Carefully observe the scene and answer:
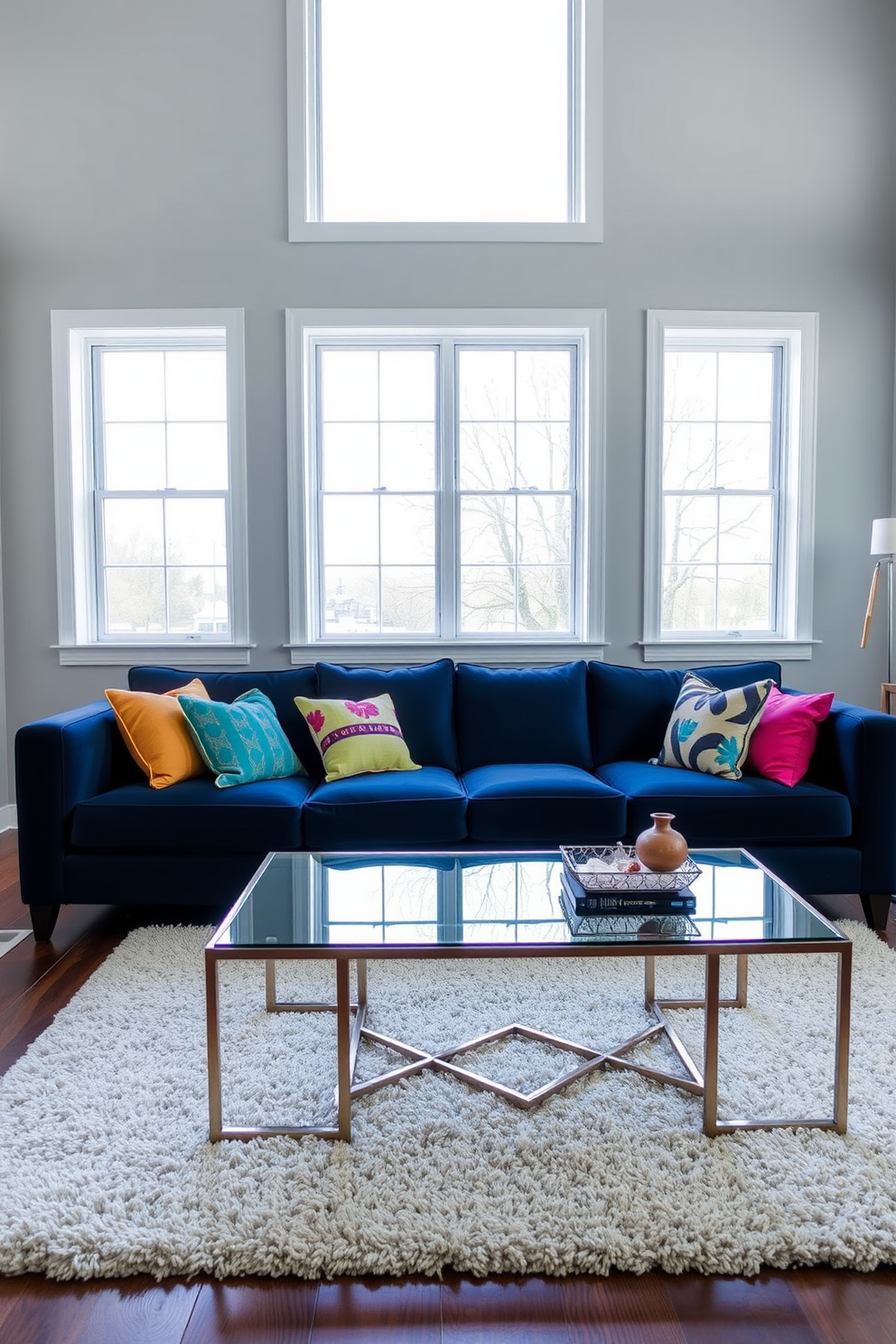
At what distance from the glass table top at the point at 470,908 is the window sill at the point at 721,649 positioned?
1.97 meters

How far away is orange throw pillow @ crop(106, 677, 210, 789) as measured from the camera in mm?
3080

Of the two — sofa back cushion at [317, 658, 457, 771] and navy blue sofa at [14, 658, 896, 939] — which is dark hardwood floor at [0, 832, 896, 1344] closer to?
navy blue sofa at [14, 658, 896, 939]

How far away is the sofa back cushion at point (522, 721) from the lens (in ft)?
11.6

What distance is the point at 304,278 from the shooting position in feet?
13.4

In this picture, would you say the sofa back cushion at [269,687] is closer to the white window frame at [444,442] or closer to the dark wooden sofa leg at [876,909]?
the white window frame at [444,442]

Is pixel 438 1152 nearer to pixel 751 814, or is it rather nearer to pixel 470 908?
pixel 470 908

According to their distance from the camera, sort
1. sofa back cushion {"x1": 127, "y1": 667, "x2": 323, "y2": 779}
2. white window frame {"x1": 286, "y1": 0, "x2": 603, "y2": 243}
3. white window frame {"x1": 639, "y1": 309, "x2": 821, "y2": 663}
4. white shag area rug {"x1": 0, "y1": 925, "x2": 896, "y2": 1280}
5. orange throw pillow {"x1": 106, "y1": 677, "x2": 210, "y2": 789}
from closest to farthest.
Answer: white shag area rug {"x1": 0, "y1": 925, "x2": 896, "y2": 1280} < orange throw pillow {"x1": 106, "y1": 677, "x2": 210, "y2": 789} < sofa back cushion {"x1": 127, "y1": 667, "x2": 323, "y2": 779} < white window frame {"x1": 286, "y1": 0, "x2": 603, "y2": 243} < white window frame {"x1": 639, "y1": 309, "x2": 821, "y2": 663}

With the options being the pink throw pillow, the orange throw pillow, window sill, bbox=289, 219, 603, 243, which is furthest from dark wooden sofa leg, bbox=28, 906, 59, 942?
window sill, bbox=289, 219, 603, 243

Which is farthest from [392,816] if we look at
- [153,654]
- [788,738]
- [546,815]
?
[153,654]

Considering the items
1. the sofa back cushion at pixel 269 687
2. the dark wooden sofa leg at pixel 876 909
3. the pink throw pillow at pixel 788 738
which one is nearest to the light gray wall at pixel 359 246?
the sofa back cushion at pixel 269 687

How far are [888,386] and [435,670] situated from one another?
9.15 feet

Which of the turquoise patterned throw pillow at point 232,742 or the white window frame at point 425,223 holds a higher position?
the white window frame at point 425,223

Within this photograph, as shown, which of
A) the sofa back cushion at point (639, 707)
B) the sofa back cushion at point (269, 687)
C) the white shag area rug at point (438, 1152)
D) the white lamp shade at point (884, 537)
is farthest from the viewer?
the white lamp shade at point (884, 537)

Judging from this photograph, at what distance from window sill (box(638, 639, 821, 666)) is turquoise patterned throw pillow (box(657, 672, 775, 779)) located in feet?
2.78
